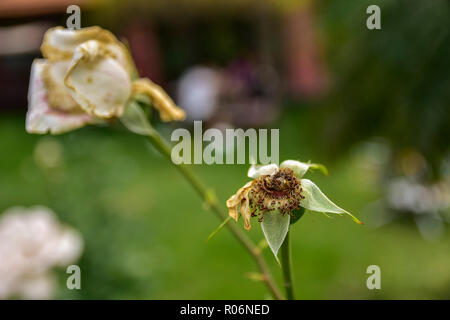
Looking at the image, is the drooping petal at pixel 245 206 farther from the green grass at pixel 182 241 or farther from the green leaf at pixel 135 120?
the green grass at pixel 182 241

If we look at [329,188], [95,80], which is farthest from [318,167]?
[329,188]

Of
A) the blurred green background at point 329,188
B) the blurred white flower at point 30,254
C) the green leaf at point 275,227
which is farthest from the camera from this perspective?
the blurred green background at point 329,188

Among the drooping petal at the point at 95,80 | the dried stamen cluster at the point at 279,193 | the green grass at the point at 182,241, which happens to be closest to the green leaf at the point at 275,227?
the dried stamen cluster at the point at 279,193

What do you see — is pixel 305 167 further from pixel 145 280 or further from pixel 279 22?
pixel 279 22

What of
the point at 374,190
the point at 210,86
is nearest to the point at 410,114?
the point at 374,190

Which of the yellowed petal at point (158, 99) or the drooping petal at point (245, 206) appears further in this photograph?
the yellowed petal at point (158, 99)

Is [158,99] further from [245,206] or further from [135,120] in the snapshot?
[245,206]
